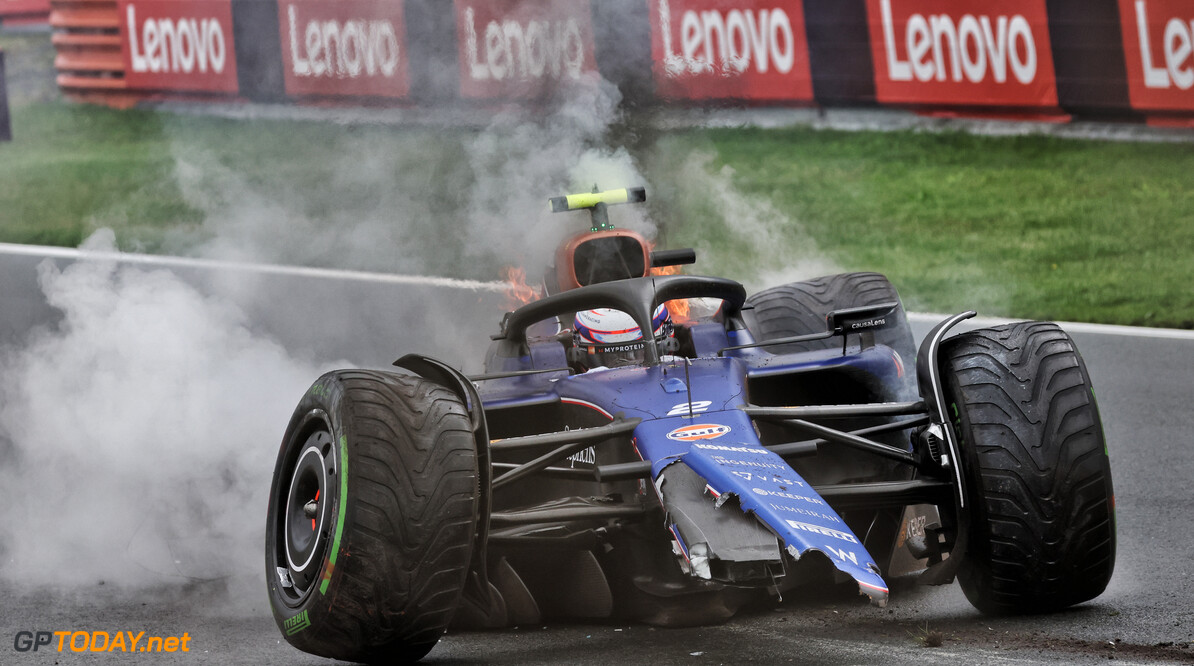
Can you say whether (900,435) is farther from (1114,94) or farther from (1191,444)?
(1114,94)

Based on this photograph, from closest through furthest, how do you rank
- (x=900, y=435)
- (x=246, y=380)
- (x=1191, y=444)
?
(x=900, y=435), (x=1191, y=444), (x=246, y=380)

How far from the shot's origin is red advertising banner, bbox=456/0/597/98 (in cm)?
1142

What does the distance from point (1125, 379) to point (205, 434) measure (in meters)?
5.59

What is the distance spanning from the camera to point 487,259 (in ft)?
39.4

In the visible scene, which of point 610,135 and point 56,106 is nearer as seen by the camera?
point 610,135

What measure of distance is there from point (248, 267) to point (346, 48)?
2.11 m

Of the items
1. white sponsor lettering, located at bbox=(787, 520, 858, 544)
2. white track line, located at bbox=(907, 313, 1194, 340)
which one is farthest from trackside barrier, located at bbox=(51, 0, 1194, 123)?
white sponsor lettering, located at bbox=(787, 520, 858, 544)

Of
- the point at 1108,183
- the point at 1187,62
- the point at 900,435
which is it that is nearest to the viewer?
the point at 900,435

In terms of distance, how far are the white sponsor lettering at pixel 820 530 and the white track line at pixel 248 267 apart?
7666 mm

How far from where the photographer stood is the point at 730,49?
1421 centimetres

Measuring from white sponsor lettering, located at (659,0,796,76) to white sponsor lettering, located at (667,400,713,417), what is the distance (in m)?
5.43

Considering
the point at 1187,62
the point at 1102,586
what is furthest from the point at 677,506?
the point at 1187,62

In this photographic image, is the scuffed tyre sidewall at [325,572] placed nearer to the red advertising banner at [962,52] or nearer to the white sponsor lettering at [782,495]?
the white sponsor lettering at [782,495]

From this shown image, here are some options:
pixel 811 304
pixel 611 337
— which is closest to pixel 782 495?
pixel 611 337
